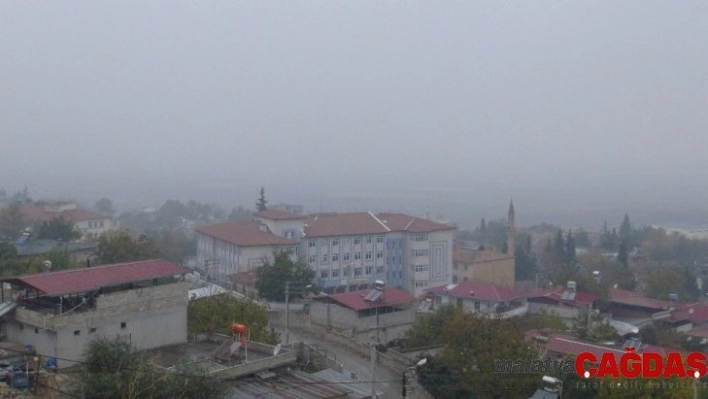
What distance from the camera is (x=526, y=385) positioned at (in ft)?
33.6

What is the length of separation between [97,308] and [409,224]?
619 inches

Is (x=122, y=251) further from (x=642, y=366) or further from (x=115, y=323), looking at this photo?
(x=642, y=366)

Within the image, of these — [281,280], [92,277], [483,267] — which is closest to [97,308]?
[92,277]

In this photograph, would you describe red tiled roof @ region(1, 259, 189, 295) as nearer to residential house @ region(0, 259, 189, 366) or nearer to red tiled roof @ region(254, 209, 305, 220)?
residential house @ region(0, 259, 189, 366)

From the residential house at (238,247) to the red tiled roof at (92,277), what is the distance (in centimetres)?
1077

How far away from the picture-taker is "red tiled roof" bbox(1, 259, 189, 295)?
9.77 meters

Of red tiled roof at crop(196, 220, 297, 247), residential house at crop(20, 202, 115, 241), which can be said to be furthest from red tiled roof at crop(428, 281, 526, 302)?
residential house at crop(20, 202, 115, 241)

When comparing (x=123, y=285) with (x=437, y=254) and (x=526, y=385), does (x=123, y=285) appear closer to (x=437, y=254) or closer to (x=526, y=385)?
(x=526, y=385)

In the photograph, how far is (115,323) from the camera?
33.0 feet

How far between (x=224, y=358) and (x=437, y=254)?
1548 centimetres

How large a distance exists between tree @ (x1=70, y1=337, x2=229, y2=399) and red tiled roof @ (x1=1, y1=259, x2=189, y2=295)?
7.64 ft

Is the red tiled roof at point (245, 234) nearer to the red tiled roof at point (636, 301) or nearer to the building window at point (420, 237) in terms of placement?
the building window at point (420, 237)

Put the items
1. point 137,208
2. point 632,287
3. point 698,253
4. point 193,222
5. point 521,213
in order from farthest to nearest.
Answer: point 521,213
point 137,208
point 193,222
point 698,253
point 632,287

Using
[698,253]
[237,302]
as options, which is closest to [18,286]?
[237,302]
